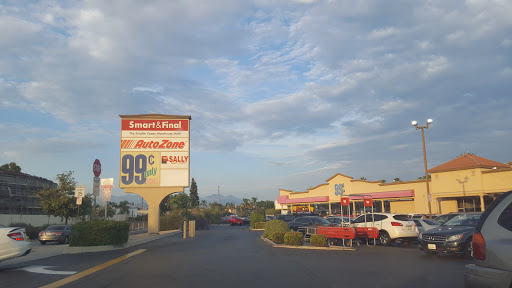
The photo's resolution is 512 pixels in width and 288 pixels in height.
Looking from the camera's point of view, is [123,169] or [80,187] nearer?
[80,187]

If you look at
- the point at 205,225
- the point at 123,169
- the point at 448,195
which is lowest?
the point at 205,225

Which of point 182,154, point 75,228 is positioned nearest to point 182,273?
point 75,228

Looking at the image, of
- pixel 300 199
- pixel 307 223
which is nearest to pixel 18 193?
pixel 300 199

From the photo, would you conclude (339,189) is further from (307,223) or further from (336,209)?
(307,223)

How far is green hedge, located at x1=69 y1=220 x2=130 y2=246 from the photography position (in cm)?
1805

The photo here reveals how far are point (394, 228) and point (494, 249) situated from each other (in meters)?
14.7

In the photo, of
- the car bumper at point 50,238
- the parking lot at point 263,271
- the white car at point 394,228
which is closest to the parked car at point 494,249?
the parking lot at point 263,271

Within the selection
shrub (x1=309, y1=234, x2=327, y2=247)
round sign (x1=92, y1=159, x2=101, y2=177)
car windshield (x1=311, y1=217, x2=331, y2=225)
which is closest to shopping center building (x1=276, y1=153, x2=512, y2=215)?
car windshield (x1=311, y1=217, x2=331, y2=225)

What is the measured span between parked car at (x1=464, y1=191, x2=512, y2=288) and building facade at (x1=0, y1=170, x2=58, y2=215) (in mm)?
50816

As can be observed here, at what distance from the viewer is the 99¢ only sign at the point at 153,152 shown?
30.0 m

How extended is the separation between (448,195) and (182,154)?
92.5 feet

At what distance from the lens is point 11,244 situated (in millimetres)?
11734

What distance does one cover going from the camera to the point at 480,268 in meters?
5.17

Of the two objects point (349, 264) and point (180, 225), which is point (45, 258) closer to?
point (349, 264)
